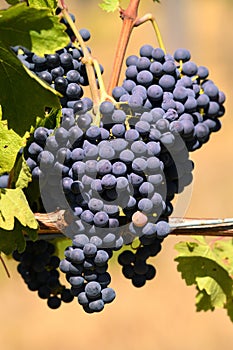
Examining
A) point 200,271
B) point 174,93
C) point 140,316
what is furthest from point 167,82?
point 140,316

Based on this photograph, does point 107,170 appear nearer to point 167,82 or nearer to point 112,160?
point 112,160

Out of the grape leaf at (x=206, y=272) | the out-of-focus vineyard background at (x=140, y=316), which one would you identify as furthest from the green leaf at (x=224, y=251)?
the out-of-focus vineyard background at (x=140, y=316)

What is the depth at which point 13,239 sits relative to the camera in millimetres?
1044

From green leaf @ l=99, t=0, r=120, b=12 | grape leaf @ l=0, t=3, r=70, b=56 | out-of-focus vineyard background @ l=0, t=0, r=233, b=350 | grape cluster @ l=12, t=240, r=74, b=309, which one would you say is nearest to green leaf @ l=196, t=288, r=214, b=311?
grape cluster @ l=12, t=240, r=74, b=309

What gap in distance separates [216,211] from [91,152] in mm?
5320

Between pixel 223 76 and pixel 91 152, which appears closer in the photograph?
pixel 91 152

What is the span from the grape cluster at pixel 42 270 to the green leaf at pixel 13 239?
216 millimetres

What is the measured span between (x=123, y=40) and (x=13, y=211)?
341 mm

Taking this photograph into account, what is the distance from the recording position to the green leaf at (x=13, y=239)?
3.40 feet

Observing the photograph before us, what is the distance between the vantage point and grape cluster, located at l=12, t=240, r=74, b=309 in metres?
1.27

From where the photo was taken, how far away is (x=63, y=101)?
1085 millimetres

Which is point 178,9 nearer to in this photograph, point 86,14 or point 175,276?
point 86,14

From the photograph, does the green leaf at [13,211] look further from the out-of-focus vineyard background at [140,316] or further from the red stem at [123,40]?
the out-of-focus vineyard background at [140,316]

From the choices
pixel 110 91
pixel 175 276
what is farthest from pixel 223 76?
pixel 110 91
